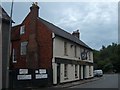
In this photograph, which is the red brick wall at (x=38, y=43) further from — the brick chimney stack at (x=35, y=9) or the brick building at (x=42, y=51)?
the brick chimney stack at (x=35, y=9)

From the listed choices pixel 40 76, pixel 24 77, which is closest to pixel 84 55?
pixel 40 76

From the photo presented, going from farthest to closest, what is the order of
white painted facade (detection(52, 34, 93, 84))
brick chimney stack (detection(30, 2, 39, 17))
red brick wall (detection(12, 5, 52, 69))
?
brick chimney stack (detection(30, 2, 39, 17)) → red brick wall (detection(12, 5, 52, 69)) → white painted facade (detection(52, 34, 93, 84))

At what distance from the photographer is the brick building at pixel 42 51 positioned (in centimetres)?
3019

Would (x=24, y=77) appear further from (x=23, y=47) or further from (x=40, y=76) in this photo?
(x=23, y=47)

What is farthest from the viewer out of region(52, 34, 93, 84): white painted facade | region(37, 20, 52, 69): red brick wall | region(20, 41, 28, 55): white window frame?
region(20, 41, 28, 55): white window frame

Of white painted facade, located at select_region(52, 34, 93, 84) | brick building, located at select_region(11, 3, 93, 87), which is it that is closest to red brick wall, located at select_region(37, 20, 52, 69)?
brick building, located at select_region(11, 3, 93, 87)

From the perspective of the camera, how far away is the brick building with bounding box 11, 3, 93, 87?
3019 cm

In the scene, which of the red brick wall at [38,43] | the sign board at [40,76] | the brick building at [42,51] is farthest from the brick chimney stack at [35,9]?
the sign board at [40,76]

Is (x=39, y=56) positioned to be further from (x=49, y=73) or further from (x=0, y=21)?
(x=0, y=21)

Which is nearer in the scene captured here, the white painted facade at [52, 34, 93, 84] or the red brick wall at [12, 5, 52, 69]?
the white painted facade at [52, 34, 93, 84]

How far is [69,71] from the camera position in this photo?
114 feet

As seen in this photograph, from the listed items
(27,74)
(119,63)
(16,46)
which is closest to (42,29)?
(16,46)

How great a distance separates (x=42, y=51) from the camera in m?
31.9

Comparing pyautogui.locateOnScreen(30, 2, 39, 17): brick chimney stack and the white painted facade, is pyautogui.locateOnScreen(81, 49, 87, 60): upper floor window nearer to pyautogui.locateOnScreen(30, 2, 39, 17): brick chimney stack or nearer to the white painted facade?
the white painted facade
